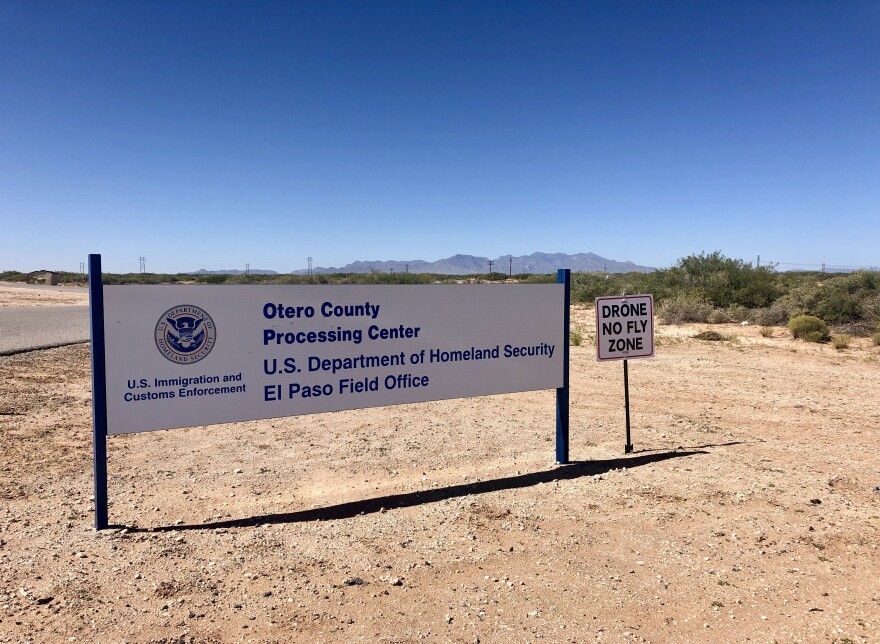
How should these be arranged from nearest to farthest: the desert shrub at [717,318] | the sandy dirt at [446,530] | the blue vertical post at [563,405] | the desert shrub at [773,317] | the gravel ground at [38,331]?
the sandy dirt at [446,530], the blue vertical post at [563,405], the gravel ground at [38,331], the desert shrub at [773,317], the desert shrub at [717,318]

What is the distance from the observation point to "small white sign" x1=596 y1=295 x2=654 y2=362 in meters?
6.39

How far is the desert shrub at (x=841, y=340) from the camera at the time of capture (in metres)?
15.3

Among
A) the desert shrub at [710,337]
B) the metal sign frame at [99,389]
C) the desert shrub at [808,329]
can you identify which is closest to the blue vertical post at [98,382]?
the metal sign frame at [99,389]

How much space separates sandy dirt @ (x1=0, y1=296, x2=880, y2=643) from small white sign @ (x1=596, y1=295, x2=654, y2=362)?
3.99ft

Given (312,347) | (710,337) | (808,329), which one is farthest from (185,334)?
(808,329)

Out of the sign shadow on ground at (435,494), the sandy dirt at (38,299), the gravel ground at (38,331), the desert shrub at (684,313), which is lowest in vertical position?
the sign shadow on ground at (435,494)

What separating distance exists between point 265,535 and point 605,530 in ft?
8.89

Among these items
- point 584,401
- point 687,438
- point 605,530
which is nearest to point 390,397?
point 605,530

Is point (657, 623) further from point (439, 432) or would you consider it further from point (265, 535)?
point (439, 432)

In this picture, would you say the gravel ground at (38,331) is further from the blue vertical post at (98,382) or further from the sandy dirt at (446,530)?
the blue vertical post at (98,382)

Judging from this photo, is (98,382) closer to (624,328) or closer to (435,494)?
(435,494)

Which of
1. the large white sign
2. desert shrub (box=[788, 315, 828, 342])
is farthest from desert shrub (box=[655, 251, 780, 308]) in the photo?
the large white sign

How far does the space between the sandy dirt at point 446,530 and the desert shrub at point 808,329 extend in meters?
10.0

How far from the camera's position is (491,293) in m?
5.98
